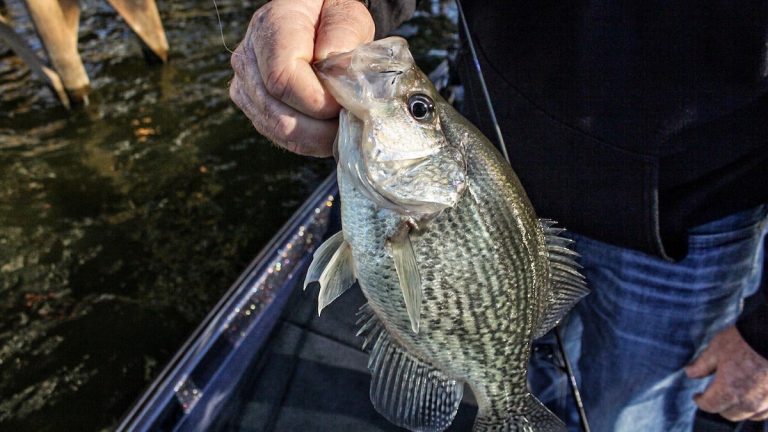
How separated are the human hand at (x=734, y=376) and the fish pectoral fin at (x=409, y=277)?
1111mm

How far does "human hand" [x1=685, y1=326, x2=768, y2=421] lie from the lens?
1660 mm

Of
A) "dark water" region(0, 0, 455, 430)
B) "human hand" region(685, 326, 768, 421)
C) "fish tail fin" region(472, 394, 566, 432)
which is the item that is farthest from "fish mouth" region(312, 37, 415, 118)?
"dark water" region(0, 0, 455, 430)

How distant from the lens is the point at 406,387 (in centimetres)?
153

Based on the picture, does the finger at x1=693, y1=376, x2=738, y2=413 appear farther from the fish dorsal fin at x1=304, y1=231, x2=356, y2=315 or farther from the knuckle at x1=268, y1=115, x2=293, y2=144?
the knuckle at x1=268, y1=115, x2=293, y2=144

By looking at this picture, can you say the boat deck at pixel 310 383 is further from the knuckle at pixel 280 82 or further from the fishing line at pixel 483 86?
the knuckle at pixel 280 82

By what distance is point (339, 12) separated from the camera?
130 cm

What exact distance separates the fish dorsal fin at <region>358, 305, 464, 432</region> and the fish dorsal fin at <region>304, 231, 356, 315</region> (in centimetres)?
16

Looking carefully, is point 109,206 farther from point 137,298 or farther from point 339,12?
point 339,12

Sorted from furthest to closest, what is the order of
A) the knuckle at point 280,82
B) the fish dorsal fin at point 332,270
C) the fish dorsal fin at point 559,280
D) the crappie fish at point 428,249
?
the fish dorsal fin at point 559,280 < the fish dorsal fin at point 332,270 < the crappie fish at point 428,249 < the knuckle at point 280,82

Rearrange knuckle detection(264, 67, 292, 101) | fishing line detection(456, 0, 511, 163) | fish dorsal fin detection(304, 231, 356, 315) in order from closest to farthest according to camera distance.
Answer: knuckle detection(264, 67, 292, 101), fish dorsal fin detection(304, 231, 356, 315), fishing line detection(456, 0, 511, 163)

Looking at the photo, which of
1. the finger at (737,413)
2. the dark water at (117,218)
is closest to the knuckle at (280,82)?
the finger at (737,413)

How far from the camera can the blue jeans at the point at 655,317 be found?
1.80m

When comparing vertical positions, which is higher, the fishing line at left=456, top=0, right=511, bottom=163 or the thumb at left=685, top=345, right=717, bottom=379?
the fishing line at left=456, top=0, right=511, bottom=163

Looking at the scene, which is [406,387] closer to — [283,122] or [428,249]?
[428,249]
